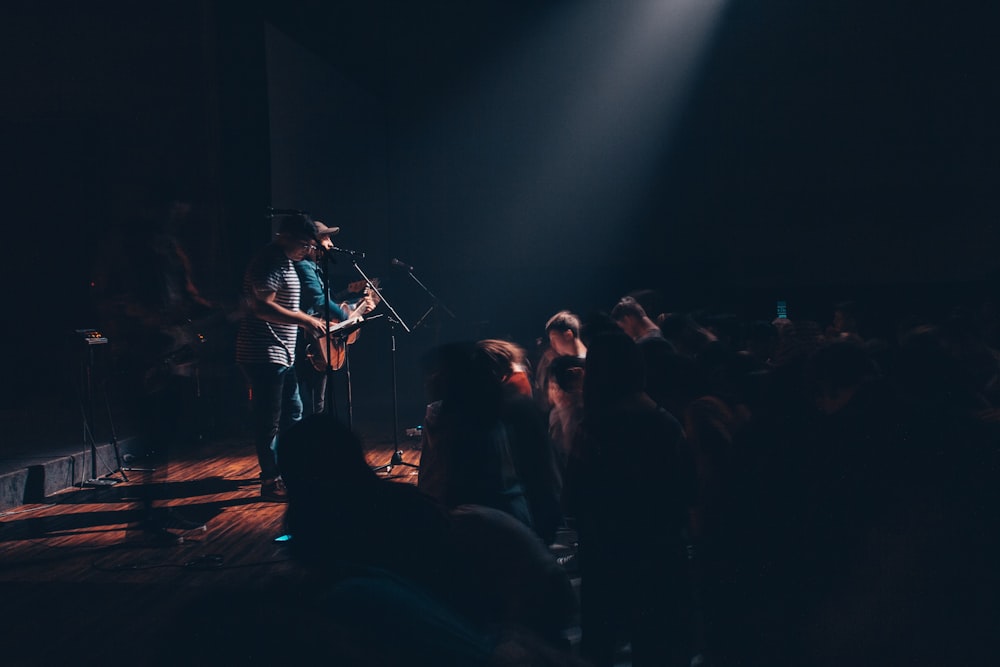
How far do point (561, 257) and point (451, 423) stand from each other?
6799 mm

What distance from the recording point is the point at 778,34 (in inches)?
335

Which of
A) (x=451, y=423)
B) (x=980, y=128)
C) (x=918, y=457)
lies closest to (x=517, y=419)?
(x=451, y=423)

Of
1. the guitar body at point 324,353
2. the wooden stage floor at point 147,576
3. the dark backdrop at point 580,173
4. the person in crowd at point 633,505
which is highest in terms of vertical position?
the dark backdrop at point 580,173

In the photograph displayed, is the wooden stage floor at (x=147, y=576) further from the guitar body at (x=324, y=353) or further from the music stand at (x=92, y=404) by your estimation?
the guitar body at (x=324, y=353)

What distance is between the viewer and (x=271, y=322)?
441 centimetres

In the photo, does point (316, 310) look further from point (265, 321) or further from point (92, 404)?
point (92, 404)

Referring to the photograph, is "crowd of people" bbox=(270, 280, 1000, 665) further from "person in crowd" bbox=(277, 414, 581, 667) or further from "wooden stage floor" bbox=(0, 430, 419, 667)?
"wooden stage floor" bbox=(0, 430, 419, 667)

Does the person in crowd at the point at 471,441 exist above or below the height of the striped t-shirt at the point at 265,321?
below

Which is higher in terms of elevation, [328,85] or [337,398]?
[328,85]

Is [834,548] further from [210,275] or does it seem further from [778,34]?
[778,34]

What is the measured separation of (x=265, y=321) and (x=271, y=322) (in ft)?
0.11

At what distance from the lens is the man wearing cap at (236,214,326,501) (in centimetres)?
433

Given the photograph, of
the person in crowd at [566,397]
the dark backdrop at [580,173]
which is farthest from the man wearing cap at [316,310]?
the dark backdrop at [580,173]

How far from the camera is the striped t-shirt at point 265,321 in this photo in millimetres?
4344
